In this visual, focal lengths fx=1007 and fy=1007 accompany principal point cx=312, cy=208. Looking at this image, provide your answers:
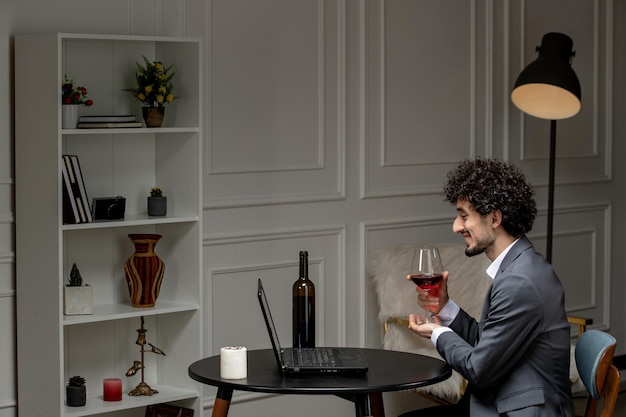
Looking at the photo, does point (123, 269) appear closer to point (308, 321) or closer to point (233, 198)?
point (233, 198)

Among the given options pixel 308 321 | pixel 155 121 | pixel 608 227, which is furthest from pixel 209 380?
pixel 608 227

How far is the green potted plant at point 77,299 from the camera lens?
140 inches

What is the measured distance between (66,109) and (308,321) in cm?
115

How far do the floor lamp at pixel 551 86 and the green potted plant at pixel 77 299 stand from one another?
219 centimetres

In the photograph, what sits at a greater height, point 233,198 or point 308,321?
point 233,198

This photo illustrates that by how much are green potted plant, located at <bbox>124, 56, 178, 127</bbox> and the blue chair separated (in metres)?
1.82

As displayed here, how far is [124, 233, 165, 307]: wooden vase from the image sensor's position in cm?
370

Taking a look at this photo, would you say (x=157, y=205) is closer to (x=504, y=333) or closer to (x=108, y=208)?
(x=108, y=208)

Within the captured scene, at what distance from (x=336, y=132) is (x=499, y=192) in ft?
6.08

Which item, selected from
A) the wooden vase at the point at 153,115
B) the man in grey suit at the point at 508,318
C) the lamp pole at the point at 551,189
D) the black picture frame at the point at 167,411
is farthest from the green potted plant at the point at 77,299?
the lamp pole at the point at 551,189

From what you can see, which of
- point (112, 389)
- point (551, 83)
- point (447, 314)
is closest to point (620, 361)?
point (551, 83)

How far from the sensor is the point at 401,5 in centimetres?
470

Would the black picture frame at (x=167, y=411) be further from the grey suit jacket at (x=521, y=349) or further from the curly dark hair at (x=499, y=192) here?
the curly dark hair at (x=499, y=192)

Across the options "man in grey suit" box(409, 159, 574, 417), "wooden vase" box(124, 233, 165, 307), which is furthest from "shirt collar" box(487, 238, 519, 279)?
"wooden vase" box(124, 233, 165, 307)
